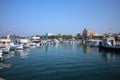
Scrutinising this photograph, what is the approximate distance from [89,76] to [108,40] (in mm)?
61053

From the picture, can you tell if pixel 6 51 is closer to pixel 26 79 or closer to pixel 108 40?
pixel 26 79

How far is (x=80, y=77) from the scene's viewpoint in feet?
87.4

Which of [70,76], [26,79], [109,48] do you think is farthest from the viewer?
[109,48]

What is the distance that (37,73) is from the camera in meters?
28.6

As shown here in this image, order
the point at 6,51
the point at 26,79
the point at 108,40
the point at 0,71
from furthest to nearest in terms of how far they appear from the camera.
→ the point at 108,40 → the point at 6,51 → the point at 0,71 → the point at 26,79

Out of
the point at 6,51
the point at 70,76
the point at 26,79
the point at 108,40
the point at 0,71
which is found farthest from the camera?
the point at 108,40

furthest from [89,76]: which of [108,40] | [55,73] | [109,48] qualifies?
[108,40]

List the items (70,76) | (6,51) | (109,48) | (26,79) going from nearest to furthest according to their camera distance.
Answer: (26,79) → (70,76) → (6,51) → (109,48)

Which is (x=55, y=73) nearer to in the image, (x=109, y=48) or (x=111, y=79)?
(x=111, y=79)

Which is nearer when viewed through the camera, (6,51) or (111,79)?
(111,79)

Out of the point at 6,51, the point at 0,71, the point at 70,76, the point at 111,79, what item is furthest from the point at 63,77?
the point at 6,51

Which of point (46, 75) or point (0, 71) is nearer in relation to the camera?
point (46, 75)

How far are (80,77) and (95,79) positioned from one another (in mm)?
2361

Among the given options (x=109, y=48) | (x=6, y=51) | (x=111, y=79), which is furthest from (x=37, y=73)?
(x=109, y=48)
